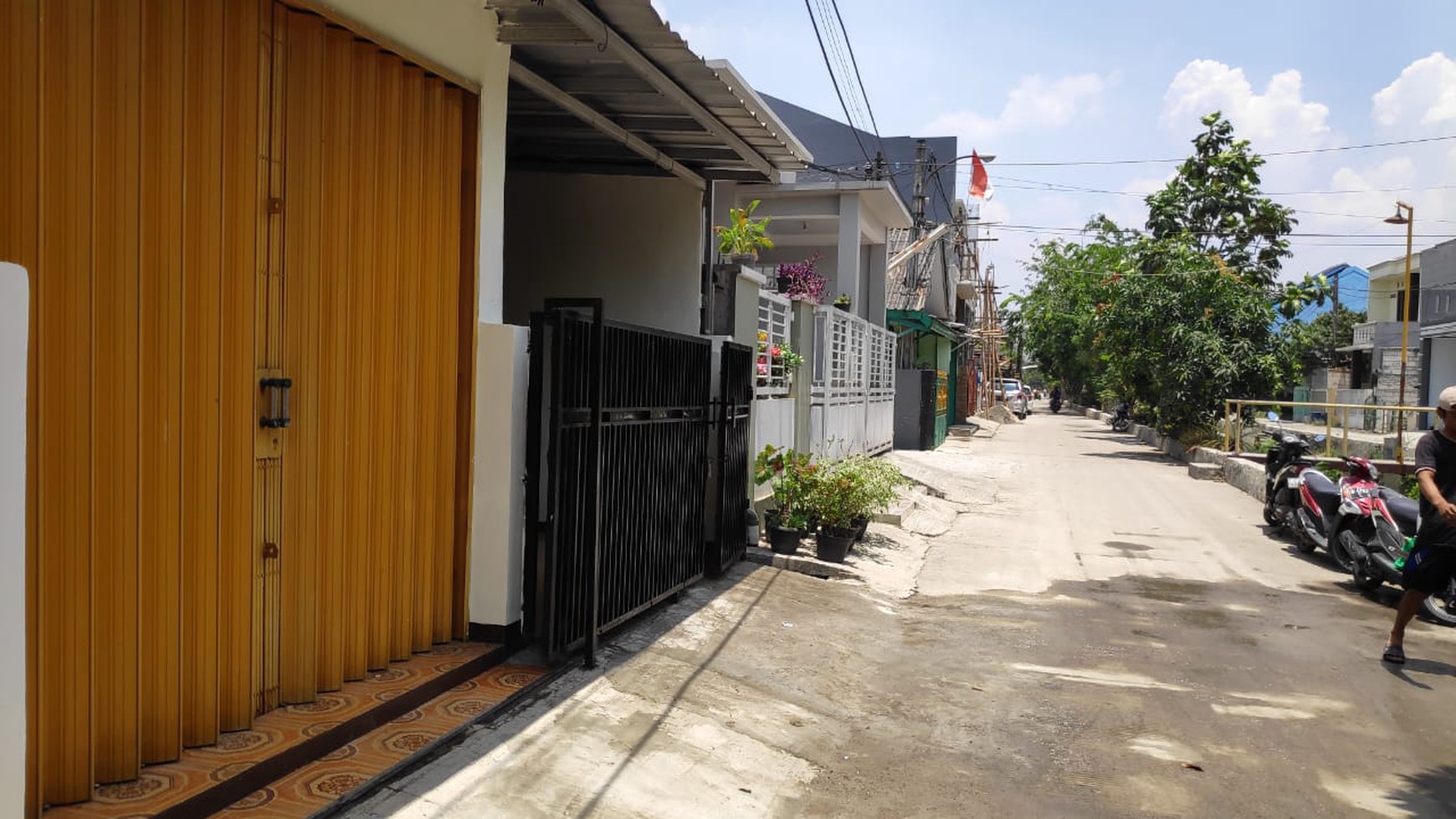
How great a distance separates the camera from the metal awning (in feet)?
15.9

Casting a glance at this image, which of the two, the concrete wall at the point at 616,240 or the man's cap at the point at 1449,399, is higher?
the concrete wall at the point at 616,240

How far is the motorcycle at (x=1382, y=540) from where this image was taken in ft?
26.3

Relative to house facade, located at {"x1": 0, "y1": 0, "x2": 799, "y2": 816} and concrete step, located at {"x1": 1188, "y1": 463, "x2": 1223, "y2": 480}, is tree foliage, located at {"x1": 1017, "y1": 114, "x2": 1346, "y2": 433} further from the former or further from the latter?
house facade, located at {"x1": 0, "y1": 0, "x2": 799, "y2": 816}

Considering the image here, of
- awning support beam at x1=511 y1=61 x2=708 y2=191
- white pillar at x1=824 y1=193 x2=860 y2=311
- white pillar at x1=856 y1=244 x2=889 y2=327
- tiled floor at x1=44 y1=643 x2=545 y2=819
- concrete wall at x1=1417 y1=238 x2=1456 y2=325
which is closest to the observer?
tiled floor at x1=44 y1=643 x2=545 y2=819

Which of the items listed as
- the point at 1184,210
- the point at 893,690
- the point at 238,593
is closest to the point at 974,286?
the point at 1184,210

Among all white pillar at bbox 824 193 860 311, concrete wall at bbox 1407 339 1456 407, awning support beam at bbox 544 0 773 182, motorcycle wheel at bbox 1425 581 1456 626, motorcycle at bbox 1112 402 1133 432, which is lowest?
motorcycle wheel at bbox 1425 581 1456 626

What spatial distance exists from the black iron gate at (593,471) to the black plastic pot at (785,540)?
2493mm

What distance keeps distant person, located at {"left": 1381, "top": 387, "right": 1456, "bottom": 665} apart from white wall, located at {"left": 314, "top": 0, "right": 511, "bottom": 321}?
5260 millimetres

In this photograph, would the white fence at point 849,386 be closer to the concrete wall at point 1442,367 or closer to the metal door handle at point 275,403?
the metal door handle at point 275,403

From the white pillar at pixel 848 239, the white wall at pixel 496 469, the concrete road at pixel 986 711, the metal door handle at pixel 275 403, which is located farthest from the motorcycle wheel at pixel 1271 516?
the metal door handle at pixel 275 403

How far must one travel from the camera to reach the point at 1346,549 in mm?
8953

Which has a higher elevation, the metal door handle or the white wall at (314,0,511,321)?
the white wall at (314,0,511,321)

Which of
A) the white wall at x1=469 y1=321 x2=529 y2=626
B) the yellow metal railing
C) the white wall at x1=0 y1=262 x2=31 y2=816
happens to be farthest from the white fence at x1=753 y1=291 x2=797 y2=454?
the yellow metal railing

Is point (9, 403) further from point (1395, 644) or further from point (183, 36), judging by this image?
point (1395, 644)
